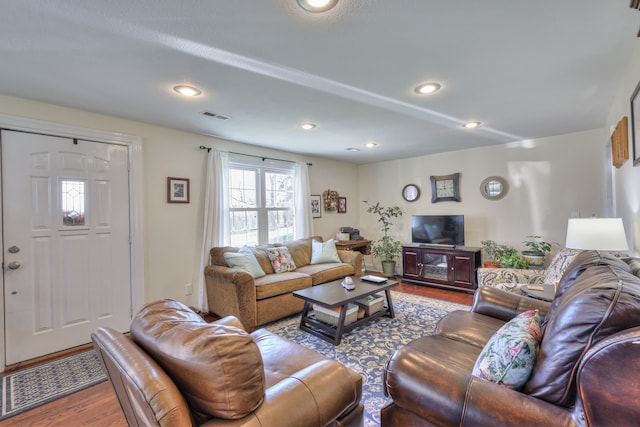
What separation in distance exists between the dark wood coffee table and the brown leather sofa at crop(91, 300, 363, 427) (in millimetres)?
1490

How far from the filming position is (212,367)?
0.90 m

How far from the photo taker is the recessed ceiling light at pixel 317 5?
136 cm

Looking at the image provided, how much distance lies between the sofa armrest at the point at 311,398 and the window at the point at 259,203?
3.03 metres

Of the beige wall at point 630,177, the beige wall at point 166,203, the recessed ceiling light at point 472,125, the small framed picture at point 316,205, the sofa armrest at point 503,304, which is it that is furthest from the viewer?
the small framed picture at point 316,205

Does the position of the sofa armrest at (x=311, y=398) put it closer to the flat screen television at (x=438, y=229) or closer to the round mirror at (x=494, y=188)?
the flat screen television at (x=438, y=229)

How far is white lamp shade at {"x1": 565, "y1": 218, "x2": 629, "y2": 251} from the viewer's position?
1.92 meters

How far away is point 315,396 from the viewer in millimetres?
1113

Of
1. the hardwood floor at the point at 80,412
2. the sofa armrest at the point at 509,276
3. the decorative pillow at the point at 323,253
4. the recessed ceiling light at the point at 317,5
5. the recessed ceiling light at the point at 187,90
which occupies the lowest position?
the hardwood floor at the point at 80,412

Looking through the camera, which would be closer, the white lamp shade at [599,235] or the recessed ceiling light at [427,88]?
the white lamp shade at [599,235]

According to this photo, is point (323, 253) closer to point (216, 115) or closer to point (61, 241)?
point (216, 115)

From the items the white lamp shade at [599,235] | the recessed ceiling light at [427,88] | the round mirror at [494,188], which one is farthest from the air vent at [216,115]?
the round mirror at [494,188]

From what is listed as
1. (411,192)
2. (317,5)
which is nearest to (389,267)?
(411,192)

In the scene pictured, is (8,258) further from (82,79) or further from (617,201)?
(617,201)

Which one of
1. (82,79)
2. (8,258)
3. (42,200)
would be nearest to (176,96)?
(82,79)
